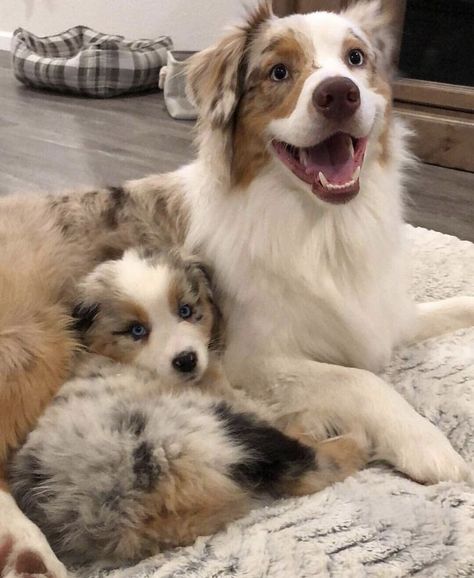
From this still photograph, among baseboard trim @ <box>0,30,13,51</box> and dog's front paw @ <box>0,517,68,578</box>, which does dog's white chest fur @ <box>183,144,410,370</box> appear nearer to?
dog's front paw @ <box>0,517,68,578</box>

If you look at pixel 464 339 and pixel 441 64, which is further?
pixel 441 64

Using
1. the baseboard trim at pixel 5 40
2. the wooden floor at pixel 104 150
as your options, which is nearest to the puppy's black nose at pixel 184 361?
the wooden floor at pixel 104 150

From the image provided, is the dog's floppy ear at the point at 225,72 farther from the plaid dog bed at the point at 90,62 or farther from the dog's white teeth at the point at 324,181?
the plaid dog bed at the point at 90,62

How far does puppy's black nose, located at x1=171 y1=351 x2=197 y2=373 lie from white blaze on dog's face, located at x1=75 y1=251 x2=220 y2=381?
0.7 inches

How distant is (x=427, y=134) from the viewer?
3.60 m

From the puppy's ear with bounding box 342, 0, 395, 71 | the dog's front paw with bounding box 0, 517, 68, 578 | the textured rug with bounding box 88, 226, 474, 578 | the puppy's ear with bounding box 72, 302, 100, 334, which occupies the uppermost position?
the puppy's ear with bounding box 342, 0, 395, 71

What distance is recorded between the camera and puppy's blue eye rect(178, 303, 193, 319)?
1601mm

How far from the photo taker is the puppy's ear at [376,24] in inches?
69.5

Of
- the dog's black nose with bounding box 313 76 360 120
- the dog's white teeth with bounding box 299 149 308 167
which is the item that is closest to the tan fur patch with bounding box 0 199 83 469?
the dog's white teeth with bounding box 299 149 308 167

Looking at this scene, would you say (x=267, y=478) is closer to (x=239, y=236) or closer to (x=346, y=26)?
(x=239, y=236)

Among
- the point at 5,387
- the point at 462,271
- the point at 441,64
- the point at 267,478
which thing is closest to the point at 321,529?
the point at 267,478

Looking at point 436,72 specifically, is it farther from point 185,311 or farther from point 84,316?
point 84,316

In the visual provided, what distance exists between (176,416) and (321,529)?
33 centimetres

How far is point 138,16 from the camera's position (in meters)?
5.89
